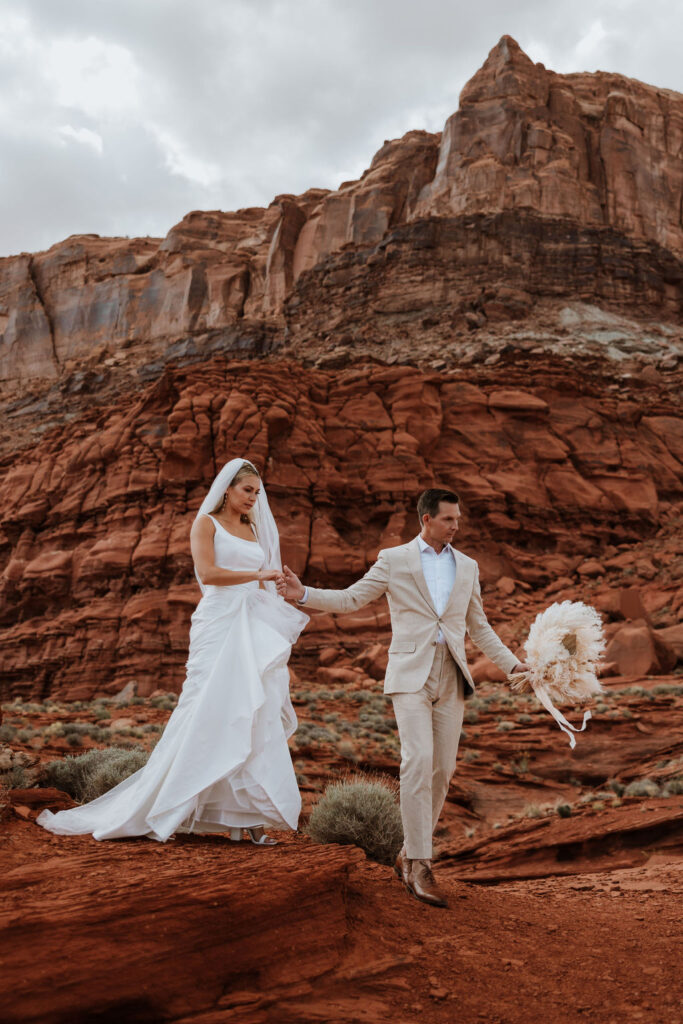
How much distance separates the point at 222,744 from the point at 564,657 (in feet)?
7.47

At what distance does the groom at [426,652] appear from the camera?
5.00 meters

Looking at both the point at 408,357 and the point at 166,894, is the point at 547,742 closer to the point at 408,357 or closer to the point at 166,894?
the point at 166,894

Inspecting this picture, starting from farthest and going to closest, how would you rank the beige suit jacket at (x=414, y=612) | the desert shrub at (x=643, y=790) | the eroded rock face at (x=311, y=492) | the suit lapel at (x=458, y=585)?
the eroded rock face at (x=311, y=492) → the desert shrub at (x=643, y=790) → the suit lapel at (x=458, y=585) → the beige suit jacket at (x=414, y=612)

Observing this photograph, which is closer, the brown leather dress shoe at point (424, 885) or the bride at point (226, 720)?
the brown leather dress shoe at point (424, 885)

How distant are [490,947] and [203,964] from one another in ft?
5.43

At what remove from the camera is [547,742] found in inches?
612

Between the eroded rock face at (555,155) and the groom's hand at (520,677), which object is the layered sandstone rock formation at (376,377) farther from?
the groom's hand at (520,677)

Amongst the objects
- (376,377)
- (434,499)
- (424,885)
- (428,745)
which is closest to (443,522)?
(434,499)

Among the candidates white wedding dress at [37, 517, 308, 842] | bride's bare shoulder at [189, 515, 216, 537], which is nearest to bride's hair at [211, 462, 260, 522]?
bride's bare shoulder at [189, 515, 216, 537]

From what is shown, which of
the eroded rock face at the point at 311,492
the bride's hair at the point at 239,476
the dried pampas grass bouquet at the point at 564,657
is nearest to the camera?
the dried pampas grass bouquet at the point at 564,657

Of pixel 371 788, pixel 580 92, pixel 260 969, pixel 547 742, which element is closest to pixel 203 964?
pixel 260 969

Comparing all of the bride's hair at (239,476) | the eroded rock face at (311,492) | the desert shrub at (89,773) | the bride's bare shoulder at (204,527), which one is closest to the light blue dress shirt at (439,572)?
the bride's hair at (239,476)

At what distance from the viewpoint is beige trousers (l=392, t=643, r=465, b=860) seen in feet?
16.4

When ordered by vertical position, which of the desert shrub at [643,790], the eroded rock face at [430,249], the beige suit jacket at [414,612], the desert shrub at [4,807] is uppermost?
the eroded rock face at [430,249]
